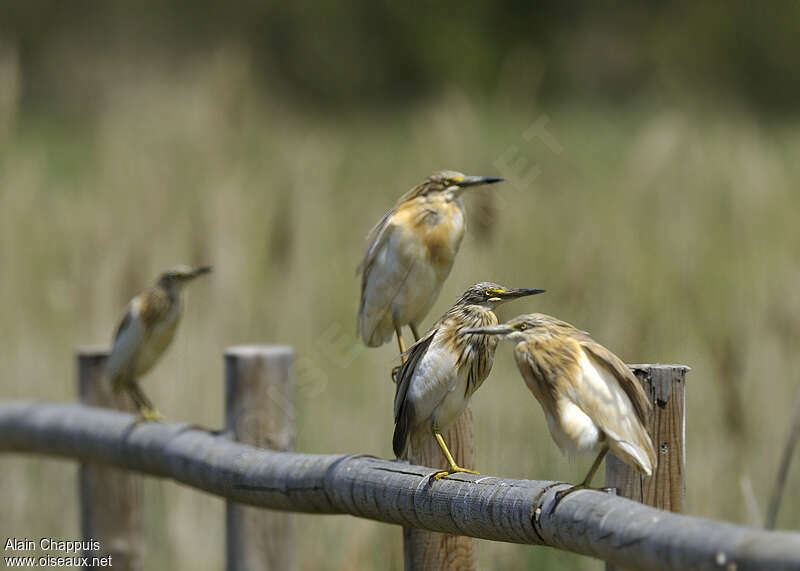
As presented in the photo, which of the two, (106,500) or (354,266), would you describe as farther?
(354,266)

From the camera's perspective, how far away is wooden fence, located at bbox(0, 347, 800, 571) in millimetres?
1538

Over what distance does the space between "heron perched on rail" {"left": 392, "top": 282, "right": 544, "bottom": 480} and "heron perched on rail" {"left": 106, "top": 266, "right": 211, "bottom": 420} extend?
1528 mm

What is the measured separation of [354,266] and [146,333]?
1459 mm

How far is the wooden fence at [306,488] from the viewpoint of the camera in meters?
1.54

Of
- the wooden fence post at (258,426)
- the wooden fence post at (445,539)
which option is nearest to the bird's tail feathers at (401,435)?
the wooden fence post at (445,539)

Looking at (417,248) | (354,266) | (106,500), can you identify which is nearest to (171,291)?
(106,500)

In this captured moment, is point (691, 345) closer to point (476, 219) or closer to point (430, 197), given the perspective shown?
point (476, 219)

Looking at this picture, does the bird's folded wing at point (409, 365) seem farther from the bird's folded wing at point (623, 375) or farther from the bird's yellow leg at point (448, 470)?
the bird's folded wing at point (623, 375)

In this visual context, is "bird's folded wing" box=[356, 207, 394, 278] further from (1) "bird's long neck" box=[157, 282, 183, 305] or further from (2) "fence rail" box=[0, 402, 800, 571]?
(1) "bird's long neck" box=[157, 282, 183, 305]

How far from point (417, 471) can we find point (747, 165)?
297 cm

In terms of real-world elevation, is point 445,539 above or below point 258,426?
below

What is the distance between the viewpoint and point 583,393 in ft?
5.92

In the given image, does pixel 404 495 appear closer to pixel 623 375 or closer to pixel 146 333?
pixel 623 375

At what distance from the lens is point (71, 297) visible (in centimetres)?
472
